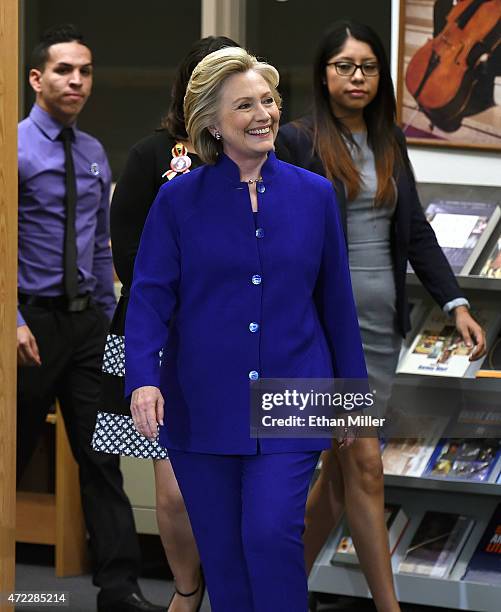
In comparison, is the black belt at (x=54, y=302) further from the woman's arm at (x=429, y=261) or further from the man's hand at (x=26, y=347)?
the woman's arm at (x=429, y=261)

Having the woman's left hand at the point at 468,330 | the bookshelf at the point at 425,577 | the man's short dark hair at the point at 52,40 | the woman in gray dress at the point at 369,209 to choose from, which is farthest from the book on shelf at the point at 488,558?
the man's short dark hair at the point at 52,40

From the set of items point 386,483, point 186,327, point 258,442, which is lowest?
point 386,483

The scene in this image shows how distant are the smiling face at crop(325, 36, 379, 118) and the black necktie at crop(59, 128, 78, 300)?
0.91 m

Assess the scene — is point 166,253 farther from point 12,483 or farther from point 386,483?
point 386,483

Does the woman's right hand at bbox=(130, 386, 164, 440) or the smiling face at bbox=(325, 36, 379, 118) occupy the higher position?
the smiling face at bbox=(325, 36, 379, 118)

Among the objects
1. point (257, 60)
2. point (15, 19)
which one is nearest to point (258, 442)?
point (257, 60)

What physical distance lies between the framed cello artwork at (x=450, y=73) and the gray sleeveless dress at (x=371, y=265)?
2.21 feet

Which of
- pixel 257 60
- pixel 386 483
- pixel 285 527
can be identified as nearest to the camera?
pixel 285 527

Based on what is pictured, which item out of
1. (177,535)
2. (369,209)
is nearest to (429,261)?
(369,209)

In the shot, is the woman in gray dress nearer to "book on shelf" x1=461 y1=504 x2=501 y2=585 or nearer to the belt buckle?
"book on shelf" x1=461 y1=504 x2=501 y2=585

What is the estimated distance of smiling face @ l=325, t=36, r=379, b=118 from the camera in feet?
11.7

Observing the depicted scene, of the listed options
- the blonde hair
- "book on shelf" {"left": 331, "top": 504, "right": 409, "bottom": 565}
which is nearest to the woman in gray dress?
"book on shelf" {"left": 331, "top": 504, "right": 409, "bottom": 565}

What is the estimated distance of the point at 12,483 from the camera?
10.6ft

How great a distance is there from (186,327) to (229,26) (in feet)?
8.14
